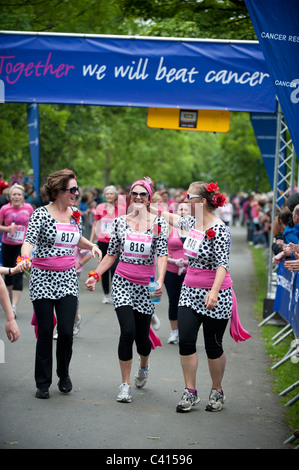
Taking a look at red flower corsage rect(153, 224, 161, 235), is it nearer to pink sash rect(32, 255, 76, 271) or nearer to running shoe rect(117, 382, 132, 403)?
pink sash rect(32, 255, 76, 271)

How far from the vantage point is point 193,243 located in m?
6.38

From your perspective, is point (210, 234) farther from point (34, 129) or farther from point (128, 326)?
point (34, 129)

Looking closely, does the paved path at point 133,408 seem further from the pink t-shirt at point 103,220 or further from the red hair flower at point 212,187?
the pink t-shirt at point 103,220

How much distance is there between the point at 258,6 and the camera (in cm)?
526

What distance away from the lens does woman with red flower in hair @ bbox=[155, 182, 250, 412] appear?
632 cm

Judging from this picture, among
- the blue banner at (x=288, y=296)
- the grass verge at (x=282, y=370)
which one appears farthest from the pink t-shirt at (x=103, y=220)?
the blue banner at (x=288, y=296)

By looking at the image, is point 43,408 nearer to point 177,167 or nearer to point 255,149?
point 255,149

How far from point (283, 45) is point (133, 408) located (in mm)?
3380

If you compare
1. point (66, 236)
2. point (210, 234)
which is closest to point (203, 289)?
point (210, 234)

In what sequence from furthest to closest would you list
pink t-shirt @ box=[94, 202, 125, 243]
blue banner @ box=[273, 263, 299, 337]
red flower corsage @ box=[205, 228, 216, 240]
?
pink t-shirt @ box=[94, 202, 125, 243]
blue banner @ box=[273, 263, 299, 337]
red flower corsage @ box=[205, 228, 216, 240]

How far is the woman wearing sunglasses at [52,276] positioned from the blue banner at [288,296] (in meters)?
2.54

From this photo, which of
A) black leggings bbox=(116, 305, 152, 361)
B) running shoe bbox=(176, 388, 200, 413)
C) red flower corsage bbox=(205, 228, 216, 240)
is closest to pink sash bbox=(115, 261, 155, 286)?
black leggings bbox=(116, 305, 152, 361)
